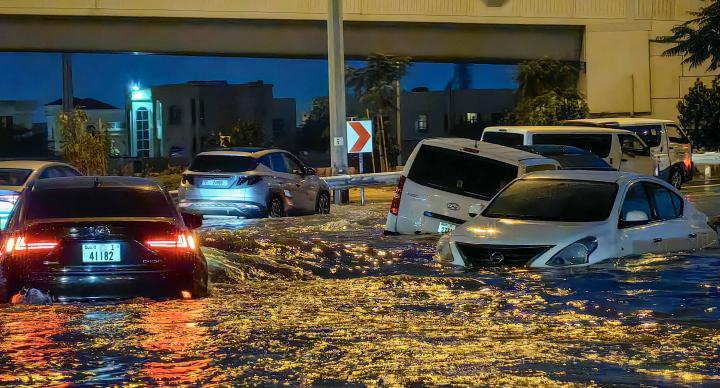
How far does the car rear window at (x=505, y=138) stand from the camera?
77.1 feet

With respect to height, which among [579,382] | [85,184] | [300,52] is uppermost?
[300,52]

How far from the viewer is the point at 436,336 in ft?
30.1

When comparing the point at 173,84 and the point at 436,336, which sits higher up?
the point at 173,84

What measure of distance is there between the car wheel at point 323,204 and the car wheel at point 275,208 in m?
1.63

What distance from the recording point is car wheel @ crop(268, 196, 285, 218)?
870 inches

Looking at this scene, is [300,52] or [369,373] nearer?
[369,373]

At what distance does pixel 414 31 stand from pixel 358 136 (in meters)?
12.1

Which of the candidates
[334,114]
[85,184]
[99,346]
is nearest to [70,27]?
[334,114]

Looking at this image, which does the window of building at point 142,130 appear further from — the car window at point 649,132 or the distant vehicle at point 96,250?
the distant vehicle at point 96,250

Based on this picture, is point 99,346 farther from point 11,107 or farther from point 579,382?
point 11,107

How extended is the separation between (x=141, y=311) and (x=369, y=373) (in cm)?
314

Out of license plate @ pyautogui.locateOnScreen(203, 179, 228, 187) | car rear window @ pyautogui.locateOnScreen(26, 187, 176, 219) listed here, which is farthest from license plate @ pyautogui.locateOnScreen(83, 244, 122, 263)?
license plate @ pyautogui.locateOnScreen(203, 179, 228, 187)

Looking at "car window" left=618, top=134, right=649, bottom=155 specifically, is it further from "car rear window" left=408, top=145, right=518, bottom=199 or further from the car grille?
the car grille

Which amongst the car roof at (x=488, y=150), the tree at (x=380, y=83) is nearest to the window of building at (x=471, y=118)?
the tree at (x=380, y=83)
